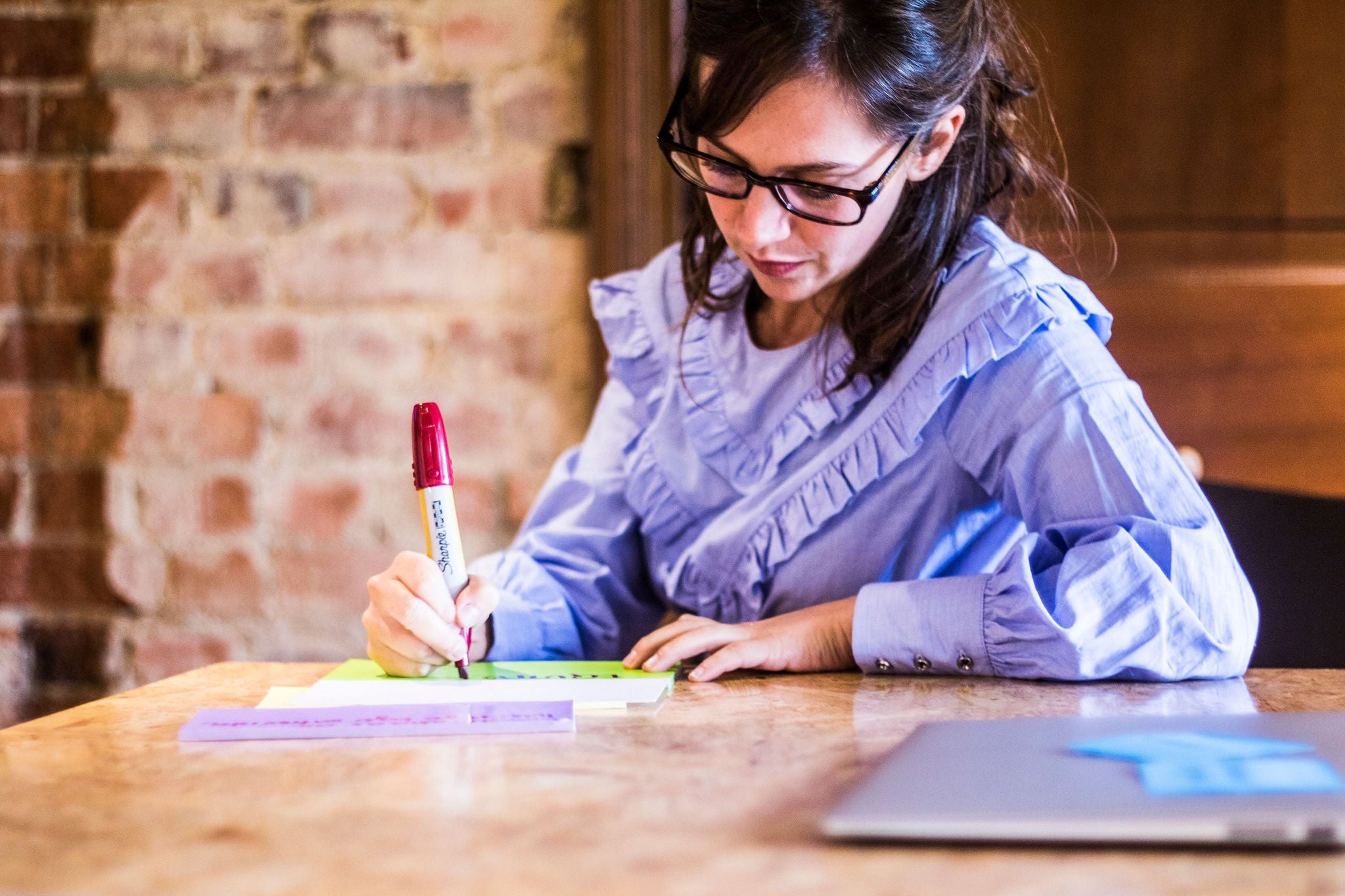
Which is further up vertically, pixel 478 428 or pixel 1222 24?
pixel 1222 24

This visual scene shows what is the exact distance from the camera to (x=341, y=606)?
1.51 metres

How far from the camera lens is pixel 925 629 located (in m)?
0.84

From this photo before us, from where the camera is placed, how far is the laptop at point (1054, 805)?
0.42 meters

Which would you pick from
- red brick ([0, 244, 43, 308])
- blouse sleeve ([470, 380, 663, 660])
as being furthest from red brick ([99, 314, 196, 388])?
blouse sleeve ([470, 380, 663, 660])

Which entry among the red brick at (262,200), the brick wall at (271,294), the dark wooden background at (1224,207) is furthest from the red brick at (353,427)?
the dark wooden background at (1224,207)

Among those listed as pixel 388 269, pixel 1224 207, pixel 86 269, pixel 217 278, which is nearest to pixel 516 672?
pixel 388 269

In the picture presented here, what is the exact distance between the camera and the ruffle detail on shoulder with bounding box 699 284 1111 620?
94 cm

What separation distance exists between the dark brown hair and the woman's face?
0.04 ft

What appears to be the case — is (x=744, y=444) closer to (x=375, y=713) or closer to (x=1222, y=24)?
(x=375, y=713)

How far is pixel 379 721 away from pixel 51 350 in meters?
1.10

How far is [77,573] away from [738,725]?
3.89 feet

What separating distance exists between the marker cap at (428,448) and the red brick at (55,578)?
906 millimetres

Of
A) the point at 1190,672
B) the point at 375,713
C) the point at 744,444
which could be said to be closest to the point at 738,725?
the point at 375,713

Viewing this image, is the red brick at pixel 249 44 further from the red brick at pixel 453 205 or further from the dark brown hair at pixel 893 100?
the dark brown hair at pixel 893 100
